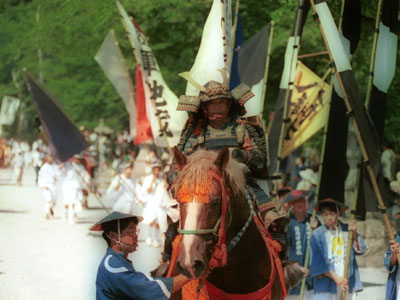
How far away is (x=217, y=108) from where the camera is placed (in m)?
7.62

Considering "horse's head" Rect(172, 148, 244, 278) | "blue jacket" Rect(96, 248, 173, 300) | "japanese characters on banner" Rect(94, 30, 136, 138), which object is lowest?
"blue jacket" Rect(96, 248, 173, 300)

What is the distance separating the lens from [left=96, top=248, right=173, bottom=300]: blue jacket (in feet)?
20.0

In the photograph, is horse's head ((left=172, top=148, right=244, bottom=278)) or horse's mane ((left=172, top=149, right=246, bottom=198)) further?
horse's mane ((left=172, top=149, right=246, bottom=198))

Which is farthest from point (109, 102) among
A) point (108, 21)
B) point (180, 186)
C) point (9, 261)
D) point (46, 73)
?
point (180, 186)

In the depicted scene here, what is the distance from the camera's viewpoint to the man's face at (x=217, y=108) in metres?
7.61

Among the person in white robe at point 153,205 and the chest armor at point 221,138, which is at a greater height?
the chest armor at point 221,138

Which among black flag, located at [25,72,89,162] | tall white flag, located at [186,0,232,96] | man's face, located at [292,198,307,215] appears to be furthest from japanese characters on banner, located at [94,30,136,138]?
man's face, located at [292,198,307,215]

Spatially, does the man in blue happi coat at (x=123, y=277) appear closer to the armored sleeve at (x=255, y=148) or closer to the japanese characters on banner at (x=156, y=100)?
the armored sleeve at (x=255, y=148)

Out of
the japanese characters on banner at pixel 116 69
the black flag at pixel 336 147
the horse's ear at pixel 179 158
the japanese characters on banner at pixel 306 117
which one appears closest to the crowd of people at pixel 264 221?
the black flag at pixel 336 147

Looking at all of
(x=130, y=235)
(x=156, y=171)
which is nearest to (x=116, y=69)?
(x=156, y=171)

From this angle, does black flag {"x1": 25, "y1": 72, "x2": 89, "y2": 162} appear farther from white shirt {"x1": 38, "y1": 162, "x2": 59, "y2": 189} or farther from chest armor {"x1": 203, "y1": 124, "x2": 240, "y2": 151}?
chest armor {"x1": 203, "y1": 124, "x2": 240, "y2": 151}

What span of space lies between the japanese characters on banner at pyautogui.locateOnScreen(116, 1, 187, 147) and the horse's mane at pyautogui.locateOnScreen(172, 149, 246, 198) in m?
8.23

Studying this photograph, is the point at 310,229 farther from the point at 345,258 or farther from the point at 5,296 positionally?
the point at 5,296

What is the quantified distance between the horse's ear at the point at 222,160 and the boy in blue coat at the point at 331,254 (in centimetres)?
434
